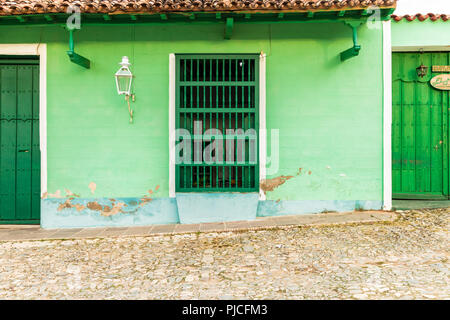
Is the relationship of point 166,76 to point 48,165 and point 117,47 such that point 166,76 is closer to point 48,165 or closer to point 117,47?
point 117,47

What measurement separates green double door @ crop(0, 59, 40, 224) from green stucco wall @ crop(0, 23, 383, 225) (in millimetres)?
431

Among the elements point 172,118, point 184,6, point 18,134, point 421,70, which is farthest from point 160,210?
point 421,70

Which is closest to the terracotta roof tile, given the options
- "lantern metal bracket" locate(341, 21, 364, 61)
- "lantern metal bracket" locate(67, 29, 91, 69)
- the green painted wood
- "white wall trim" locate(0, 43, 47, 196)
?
"lantern metal bracket" locate(341, 21, 364, 61)

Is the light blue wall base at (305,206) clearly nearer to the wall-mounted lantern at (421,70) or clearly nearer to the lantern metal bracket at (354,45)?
the lantern metal bracket at (354,45)

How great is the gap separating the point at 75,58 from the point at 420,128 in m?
6.11

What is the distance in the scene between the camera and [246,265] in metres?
3.34

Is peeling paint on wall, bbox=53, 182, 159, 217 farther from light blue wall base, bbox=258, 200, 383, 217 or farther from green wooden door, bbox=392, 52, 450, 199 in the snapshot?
green wooden door, bbox=392, 52, 450, 199

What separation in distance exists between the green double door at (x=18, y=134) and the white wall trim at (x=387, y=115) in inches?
231

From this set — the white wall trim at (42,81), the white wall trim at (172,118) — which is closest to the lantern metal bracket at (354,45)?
the white wall trim at (172,118)

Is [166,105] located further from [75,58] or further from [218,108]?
[75,58]

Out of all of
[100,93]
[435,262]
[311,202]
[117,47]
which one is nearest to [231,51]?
[117,47]

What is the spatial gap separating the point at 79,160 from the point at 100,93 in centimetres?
116

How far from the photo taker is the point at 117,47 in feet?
16.7

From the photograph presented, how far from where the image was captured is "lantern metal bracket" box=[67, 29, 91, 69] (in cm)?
458
